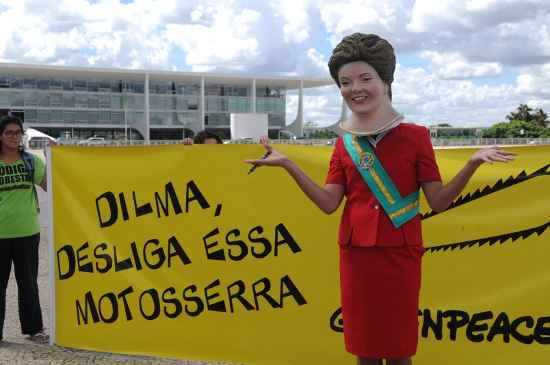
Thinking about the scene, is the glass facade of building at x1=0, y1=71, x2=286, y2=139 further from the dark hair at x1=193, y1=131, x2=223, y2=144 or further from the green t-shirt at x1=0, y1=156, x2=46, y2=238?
the dark hair at x1=193, y1=131, x2=223, y2=144

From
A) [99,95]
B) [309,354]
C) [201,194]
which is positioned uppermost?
[99,95]

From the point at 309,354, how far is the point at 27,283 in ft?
7.30

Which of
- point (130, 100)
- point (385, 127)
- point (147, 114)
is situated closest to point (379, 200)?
point (385, 127)

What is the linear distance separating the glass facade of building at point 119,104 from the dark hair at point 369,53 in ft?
269

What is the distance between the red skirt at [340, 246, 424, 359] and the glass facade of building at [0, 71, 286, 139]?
8225 cm

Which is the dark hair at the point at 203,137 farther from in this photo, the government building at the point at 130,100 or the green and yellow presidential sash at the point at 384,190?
the government building at the point at 130,100

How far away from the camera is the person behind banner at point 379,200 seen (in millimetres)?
2510

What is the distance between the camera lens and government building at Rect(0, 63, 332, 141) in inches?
3162

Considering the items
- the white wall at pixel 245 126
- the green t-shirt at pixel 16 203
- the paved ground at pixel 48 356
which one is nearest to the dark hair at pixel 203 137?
the green t-shirt at pixel 16 203

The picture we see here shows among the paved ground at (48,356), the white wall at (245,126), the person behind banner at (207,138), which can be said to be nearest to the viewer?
the paved ground at (48,356)

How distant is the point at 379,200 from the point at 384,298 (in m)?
0.39

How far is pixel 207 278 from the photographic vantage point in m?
4.27

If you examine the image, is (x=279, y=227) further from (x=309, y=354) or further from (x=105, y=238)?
(x=105, y=238)

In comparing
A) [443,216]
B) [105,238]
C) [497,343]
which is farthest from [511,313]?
[105,238]
